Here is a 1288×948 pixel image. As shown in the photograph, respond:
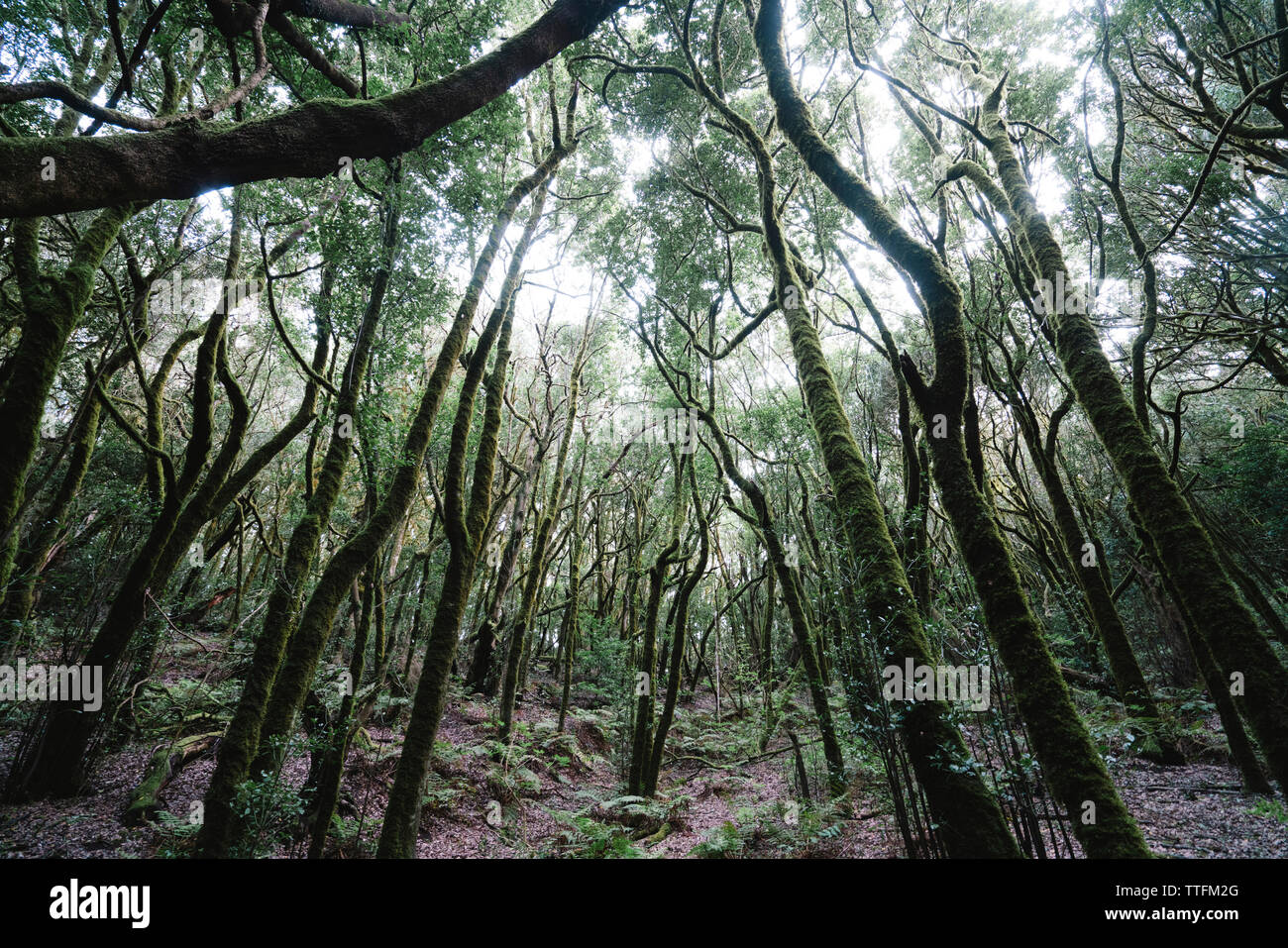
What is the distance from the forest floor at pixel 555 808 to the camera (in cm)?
538

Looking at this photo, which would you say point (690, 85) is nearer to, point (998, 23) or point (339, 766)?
point (998, 23)

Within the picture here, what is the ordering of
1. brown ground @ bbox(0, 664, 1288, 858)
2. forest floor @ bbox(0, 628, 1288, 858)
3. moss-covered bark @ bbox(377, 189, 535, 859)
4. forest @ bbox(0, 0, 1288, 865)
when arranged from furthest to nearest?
brown ground @ bbox(0, 664, 1288, 858) < forest floor @ bbox(0, 628, 1288, 858) < moss-covered bark @ bbox(377, 189, 535, 859) < forest @ bbox(0, 0, 1288, 865)

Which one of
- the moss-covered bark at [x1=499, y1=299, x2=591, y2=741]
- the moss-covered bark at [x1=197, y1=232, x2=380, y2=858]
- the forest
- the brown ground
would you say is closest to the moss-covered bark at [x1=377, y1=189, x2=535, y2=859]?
the forest

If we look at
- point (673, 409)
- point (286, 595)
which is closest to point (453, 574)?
point (286, 595)

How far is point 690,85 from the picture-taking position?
680 centimetres

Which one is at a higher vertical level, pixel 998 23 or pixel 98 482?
pixel 998 23

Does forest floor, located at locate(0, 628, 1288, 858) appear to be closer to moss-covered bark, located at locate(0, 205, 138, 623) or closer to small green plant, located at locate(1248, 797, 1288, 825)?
small green plant, located at locate(1248, 797, 1288, 825)

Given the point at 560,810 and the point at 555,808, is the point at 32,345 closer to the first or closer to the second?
the point at 560,810

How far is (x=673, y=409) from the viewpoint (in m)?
13.7

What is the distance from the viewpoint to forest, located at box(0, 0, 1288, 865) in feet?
12.3

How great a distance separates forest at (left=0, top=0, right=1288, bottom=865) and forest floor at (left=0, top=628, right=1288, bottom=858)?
0.09 metres
